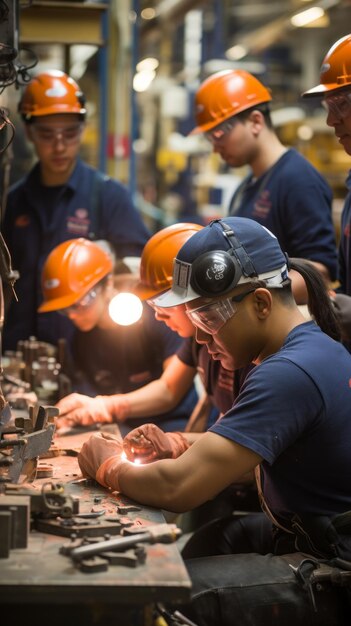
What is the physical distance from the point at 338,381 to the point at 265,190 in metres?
2.25

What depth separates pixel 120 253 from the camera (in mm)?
5363

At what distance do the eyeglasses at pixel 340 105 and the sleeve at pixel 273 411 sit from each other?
5.63ft

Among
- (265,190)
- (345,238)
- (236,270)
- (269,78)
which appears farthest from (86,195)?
(269,78)

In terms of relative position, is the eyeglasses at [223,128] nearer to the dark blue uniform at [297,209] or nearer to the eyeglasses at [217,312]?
the dark blue uniform at [297,209]

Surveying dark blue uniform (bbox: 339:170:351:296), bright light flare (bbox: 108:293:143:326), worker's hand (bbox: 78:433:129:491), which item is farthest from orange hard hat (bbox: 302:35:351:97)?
worker's hand (bbox: 78:433:129:491)

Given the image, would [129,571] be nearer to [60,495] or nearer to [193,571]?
[60,495]

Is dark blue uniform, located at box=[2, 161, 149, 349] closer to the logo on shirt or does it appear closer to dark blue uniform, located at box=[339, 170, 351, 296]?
the logo on shirt

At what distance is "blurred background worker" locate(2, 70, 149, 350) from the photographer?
17.1 feet

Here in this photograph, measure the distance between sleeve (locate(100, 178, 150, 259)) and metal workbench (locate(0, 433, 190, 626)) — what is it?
3059 mm

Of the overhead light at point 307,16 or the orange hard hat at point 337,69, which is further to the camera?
the overhead light at point 307,16

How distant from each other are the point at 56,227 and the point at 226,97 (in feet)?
4.01

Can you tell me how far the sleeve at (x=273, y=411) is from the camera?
2.49 m

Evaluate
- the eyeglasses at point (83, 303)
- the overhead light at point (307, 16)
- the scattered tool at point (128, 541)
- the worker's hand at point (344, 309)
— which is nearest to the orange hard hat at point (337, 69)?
the worker's hand at point (344, 309)

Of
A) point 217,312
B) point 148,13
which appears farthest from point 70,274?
point 148,13
